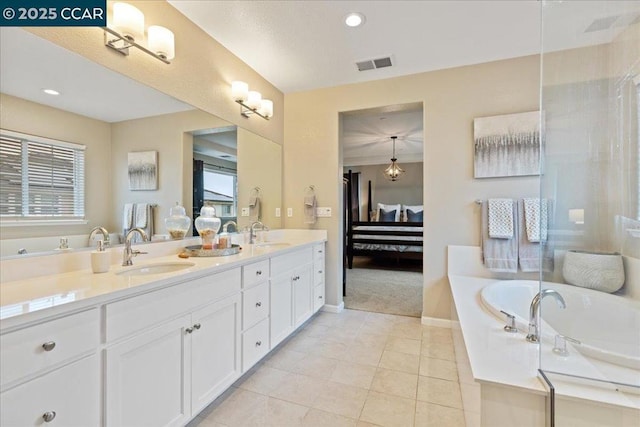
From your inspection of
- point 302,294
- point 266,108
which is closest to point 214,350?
point 302,294

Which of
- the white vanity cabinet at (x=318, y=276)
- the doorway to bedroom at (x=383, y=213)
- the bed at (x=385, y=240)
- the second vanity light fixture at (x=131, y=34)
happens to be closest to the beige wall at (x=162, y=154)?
the second vanity light fixture at (x=131, y=34)

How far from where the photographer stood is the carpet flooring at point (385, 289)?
10.9 feet

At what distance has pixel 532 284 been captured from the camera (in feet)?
7.83

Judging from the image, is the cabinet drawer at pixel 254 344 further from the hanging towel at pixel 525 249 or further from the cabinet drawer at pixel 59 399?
the hanging towel at pixel 525 249

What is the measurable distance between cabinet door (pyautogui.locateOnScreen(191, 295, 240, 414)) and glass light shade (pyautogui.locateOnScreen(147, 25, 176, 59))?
1586 millimetres

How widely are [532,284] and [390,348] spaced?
1.32m

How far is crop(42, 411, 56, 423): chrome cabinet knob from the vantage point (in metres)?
0.89

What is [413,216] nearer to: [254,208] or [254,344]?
[254,208]

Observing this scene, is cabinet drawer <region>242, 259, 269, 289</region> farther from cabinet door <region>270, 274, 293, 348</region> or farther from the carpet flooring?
the carpet flooring

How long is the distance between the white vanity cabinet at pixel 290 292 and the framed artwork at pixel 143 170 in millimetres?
981

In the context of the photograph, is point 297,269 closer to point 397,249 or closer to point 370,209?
point 397,249

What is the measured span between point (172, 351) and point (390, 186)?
7.62 metres

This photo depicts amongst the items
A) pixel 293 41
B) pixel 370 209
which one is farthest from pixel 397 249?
pixel 293 41

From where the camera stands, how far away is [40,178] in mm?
1316
